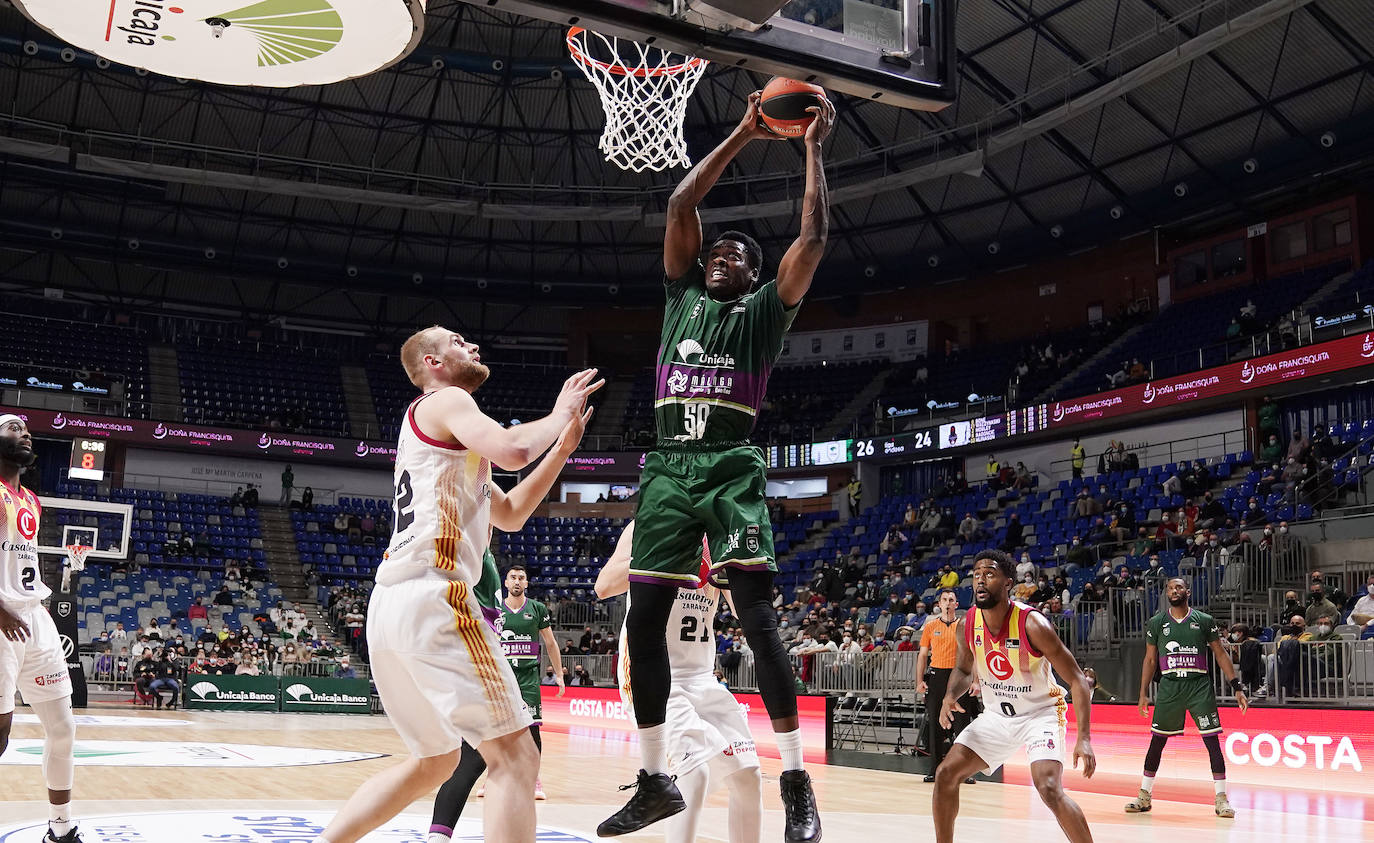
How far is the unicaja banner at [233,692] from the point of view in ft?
77.4

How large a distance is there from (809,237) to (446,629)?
Result: 2.02m

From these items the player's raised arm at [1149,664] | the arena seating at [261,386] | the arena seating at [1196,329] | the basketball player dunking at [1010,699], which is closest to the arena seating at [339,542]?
the arena seating at [261,386]

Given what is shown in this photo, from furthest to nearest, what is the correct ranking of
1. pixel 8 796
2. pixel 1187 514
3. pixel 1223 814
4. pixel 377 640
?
pixel 1187 514, pixel 1223 814, pixel 8 796, pixel 377 640

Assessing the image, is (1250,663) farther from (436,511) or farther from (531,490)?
(436,511)

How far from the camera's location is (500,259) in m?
37.7

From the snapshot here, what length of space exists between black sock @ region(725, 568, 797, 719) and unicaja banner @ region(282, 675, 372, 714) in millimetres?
21592

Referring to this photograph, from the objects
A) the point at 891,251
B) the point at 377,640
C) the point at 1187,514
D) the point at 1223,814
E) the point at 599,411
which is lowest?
the point at 1223,814

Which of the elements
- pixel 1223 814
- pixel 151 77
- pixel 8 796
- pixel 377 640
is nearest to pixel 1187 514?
pixel 1223 814

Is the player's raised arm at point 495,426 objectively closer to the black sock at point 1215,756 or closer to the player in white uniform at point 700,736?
the player in white uniform at point 700,736

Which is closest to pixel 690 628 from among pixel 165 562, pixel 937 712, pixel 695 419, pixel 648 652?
pixel 648 652

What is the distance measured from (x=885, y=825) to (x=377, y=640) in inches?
247

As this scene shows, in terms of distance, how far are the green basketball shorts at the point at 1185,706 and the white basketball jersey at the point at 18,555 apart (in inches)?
383

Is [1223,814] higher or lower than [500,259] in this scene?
lower

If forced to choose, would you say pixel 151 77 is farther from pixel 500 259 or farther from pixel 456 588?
pixel 456 588
